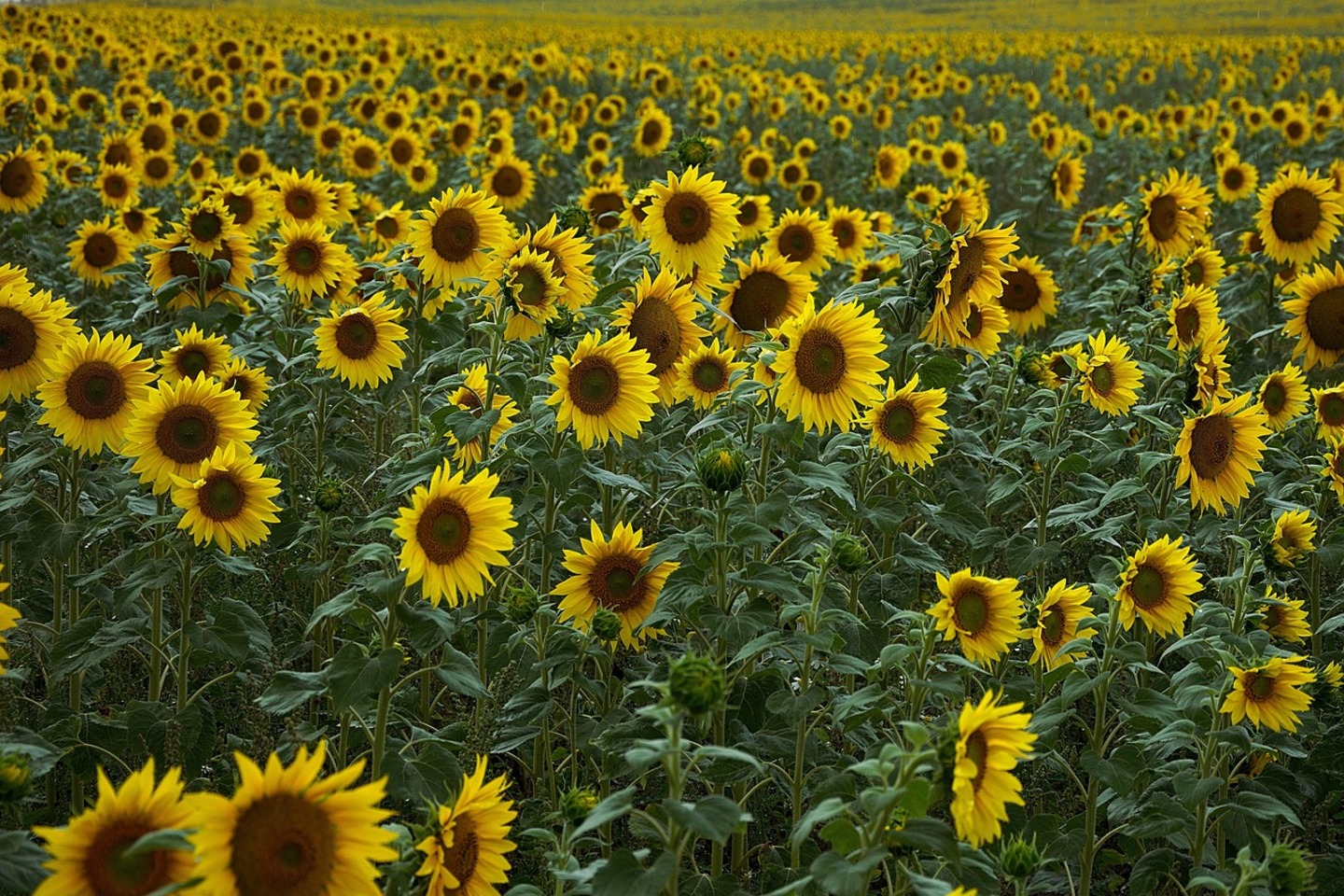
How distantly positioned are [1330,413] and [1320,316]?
3.54ft

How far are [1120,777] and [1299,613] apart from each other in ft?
3.11

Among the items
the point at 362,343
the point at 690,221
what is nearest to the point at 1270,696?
the point at 690,221

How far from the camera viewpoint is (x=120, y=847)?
173 cm

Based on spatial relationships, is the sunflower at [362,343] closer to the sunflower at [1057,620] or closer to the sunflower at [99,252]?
the sunflower at [99,252]

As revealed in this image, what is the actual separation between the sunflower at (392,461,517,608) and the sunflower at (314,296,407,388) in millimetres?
1673

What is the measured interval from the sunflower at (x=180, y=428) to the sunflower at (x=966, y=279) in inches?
76.9

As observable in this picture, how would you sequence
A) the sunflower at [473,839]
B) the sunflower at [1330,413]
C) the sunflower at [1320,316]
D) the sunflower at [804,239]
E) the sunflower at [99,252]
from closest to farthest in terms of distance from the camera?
the sunflower at [473,839]
the sunflower at [1330,413]
the sunflower at [1320,316]
the sunflower at [804,239]
the sunflower at [99,252]

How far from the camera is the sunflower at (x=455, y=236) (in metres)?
4.15

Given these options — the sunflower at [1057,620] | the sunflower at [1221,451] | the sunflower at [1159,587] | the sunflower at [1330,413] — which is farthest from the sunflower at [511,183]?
the sunflower at [1159,587]

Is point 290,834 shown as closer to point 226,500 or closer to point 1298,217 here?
point 226,500

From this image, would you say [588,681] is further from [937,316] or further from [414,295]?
[414,295]

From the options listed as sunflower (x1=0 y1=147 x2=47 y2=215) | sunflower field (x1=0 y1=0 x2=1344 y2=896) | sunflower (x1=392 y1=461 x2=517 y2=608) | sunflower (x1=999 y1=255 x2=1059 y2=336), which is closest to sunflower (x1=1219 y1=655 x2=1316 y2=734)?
sunflower field (x1=0 y1=0 x2=1344 y2=896)

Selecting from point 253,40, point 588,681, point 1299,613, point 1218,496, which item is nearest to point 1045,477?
point 1218,496

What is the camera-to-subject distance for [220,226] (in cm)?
465
